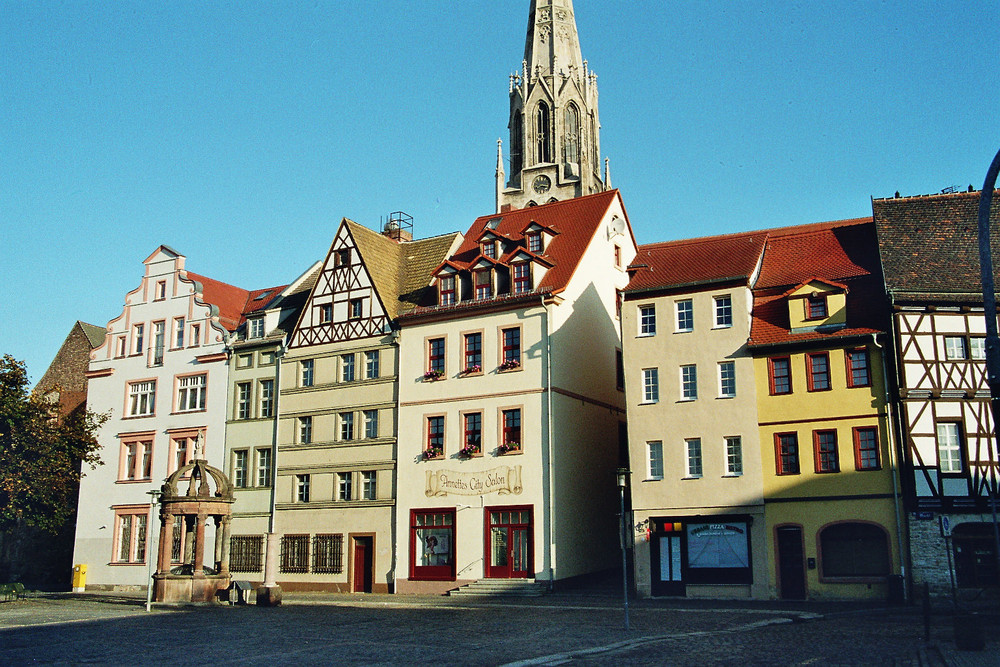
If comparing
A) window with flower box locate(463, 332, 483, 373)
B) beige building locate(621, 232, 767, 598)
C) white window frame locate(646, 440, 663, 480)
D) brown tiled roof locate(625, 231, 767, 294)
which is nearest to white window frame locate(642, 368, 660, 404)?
beige building locate(621, 232, 767, 598)

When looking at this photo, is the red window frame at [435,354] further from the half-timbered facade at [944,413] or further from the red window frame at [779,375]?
the half-timbered facade at [944,413]

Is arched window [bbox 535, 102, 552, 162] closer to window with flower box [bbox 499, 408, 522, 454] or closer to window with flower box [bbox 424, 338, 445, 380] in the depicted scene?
window with flower box [bbox 424, 338, 445, 380]

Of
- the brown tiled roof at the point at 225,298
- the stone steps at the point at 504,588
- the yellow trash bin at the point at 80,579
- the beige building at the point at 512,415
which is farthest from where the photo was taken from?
the brown tiled roof at the point at 225,298

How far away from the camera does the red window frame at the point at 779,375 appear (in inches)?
1344

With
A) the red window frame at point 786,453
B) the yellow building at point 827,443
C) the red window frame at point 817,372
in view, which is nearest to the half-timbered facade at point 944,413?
the yellow building at point 827,443

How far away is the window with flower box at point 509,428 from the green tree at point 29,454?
2010cm

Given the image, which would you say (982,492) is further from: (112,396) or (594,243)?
(112,396)

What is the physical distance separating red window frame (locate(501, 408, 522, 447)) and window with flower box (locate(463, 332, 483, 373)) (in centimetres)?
239

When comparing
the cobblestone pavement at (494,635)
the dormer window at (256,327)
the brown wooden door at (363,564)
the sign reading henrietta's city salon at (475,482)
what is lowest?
the cobblestone pavement at (494,635)

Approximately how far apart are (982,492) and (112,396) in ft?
128

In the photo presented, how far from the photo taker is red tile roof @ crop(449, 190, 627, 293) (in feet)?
132

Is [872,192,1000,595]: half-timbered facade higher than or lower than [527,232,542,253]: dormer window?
lower

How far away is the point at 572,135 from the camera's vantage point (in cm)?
9100

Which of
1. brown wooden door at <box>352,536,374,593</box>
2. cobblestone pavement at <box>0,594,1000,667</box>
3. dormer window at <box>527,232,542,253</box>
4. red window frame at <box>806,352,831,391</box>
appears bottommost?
cobblestone pavement at <box>0,594,1000,667</box>
